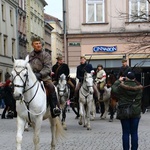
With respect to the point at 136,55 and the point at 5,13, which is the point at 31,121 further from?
the point at 5,13

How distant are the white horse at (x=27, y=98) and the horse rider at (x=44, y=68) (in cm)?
29

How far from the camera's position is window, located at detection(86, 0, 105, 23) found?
38500mm

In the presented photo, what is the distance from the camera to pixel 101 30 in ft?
126

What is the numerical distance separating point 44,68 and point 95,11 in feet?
93.3

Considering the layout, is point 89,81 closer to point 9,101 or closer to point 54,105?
point 54,105

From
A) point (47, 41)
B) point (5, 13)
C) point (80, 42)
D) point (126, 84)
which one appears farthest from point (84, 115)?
point (47, 41)

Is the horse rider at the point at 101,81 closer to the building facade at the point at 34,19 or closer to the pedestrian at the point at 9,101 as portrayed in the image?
the pedestrian at the point at 9,101

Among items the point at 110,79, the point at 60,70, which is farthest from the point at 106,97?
the point at 60,70

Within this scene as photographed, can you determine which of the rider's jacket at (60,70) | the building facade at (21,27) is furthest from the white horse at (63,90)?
the building facade at (21,27)

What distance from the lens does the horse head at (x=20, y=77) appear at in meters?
9.08

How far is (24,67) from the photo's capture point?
9.37 metres

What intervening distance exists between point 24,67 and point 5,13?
48.2 metres

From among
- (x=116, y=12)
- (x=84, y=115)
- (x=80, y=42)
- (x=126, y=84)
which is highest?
(x=116, y=12)

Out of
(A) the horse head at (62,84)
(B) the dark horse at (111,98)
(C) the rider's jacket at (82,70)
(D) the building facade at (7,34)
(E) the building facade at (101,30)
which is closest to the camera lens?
(A) the horse head at (62,84)
